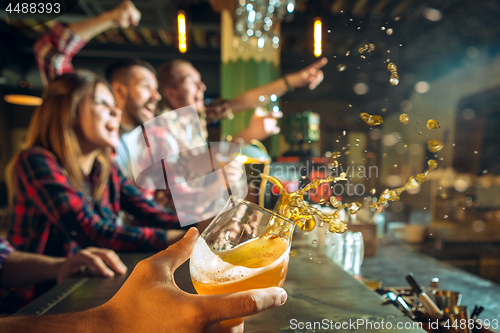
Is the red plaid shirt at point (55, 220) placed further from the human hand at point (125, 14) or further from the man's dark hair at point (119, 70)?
the man's dark hair at point (119, 70)

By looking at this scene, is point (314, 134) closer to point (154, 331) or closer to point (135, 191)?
point (135, 191)

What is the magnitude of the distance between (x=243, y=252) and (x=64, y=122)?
4.49ft

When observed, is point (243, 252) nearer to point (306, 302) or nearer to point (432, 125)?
point (306, 302)

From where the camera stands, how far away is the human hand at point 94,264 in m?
1.01

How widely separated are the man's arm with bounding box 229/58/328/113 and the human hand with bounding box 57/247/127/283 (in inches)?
39.6

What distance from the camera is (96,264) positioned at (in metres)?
1.01

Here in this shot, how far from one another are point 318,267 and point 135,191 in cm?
124

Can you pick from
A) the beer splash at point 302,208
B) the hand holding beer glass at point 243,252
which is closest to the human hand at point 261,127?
the beer splash at point 302,208

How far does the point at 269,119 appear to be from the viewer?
6.84ft

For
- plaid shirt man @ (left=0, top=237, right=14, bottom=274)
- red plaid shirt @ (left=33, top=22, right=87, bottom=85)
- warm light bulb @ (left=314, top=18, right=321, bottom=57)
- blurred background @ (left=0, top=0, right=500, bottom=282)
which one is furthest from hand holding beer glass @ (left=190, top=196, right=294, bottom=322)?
red plaid shirt @ (left=33, top=22, right=87, bottom=85)

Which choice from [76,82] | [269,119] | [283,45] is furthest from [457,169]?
[76,82]

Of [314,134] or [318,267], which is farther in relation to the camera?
[314,134]

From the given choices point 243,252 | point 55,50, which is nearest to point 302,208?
point 243,252

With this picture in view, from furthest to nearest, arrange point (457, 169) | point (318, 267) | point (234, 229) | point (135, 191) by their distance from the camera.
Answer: point (457, 169), point (135, 191), point (318, 267), point (234, 229)
